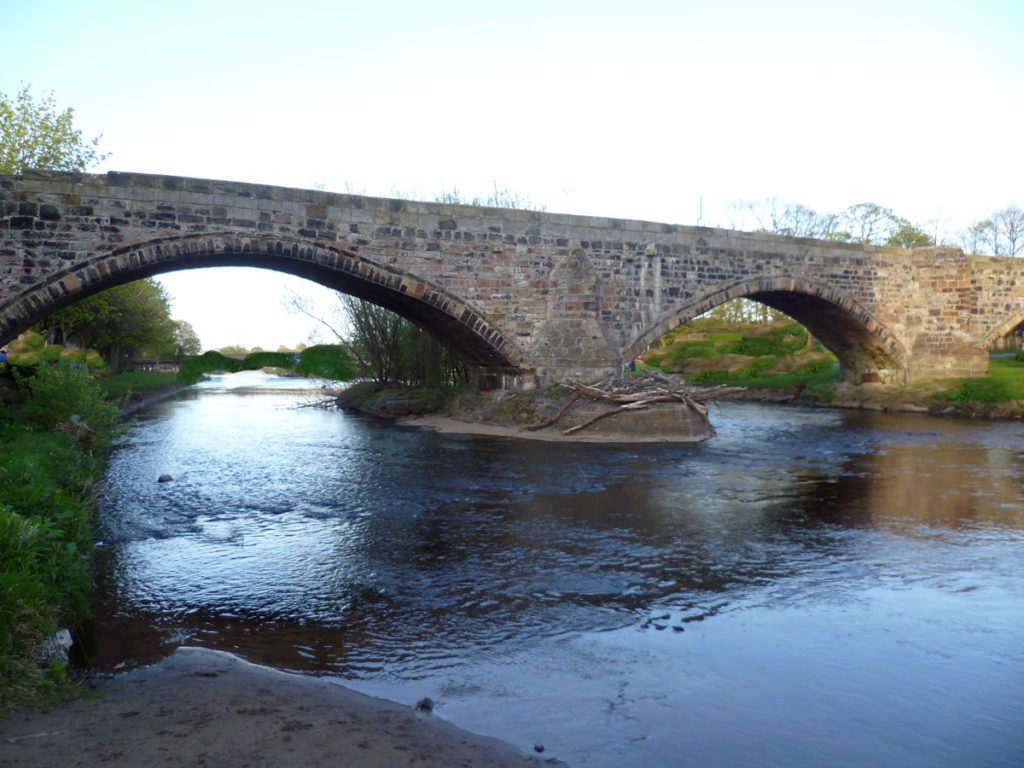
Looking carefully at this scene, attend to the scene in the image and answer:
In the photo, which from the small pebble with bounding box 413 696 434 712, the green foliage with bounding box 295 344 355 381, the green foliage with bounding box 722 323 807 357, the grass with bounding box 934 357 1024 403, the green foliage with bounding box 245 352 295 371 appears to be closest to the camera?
the small pebble with bounding box 413 696 434 712

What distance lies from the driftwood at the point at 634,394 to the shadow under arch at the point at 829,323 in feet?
7.76

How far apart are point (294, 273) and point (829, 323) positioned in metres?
20.3

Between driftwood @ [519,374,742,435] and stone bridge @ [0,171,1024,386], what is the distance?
130 cm

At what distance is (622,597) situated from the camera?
6.35m

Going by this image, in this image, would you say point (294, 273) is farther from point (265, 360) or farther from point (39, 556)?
point (39, 556)

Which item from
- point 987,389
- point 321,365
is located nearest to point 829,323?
point 987,389

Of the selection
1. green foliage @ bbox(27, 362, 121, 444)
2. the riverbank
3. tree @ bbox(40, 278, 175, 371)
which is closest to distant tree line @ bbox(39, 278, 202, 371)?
tree @ bbox(40, 278, 175, 371)

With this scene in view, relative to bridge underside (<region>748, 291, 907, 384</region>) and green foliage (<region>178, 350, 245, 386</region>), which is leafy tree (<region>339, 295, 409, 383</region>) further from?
green foliage (<region>178, 350, 245, 386</region>)

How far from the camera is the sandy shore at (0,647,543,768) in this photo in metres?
3.27

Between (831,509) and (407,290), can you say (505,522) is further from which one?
(407,290)

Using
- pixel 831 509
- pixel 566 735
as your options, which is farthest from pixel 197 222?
pixel 566 735

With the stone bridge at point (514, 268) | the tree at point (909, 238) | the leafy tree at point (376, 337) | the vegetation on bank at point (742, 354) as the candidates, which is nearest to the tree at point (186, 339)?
the leafy tree at point (376, 337)

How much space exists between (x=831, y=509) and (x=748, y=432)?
1041cm

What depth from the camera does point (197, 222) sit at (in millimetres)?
16328
